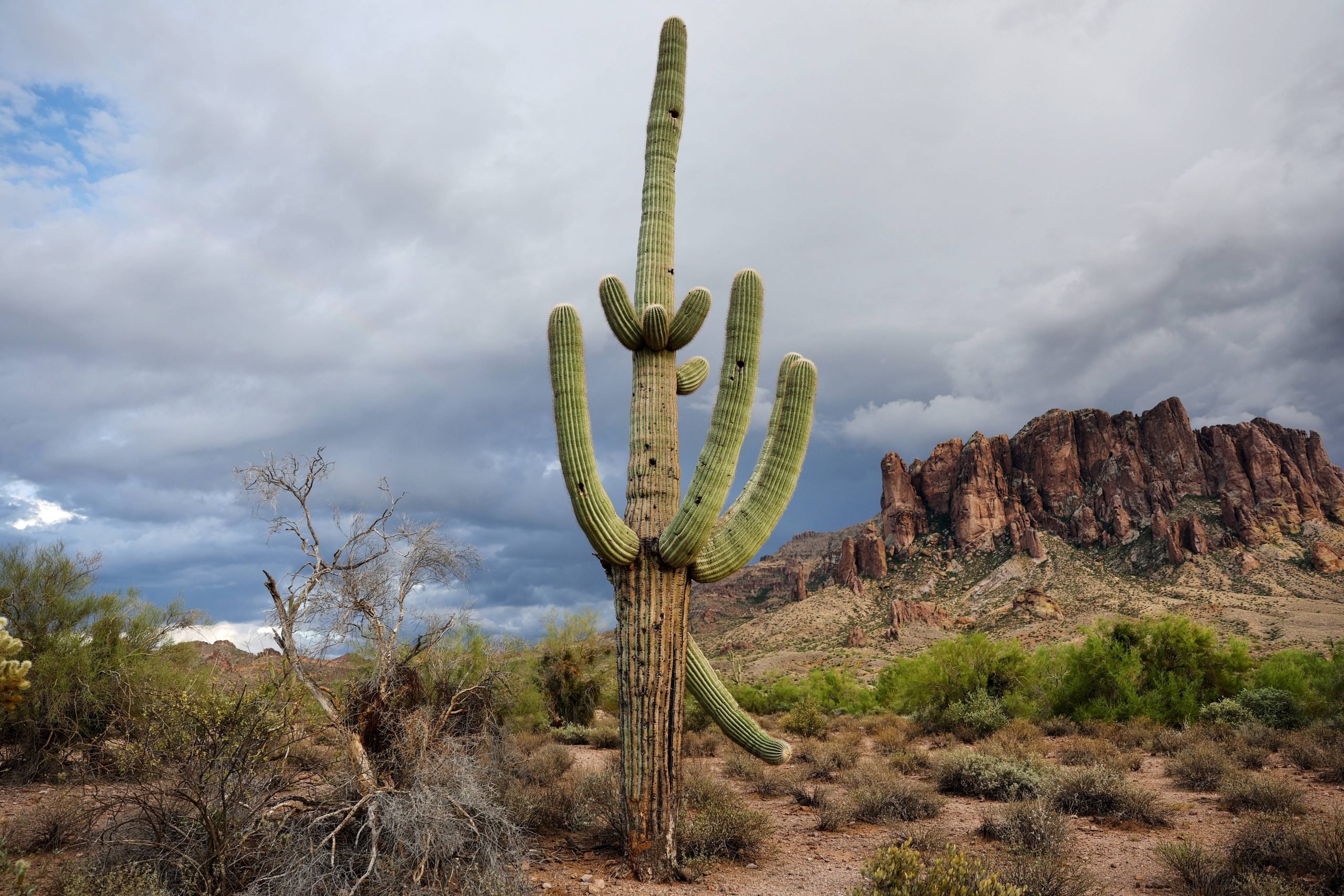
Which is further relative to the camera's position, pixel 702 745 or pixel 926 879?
pixel 702 745

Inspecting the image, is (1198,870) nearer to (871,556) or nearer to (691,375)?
(691,375)

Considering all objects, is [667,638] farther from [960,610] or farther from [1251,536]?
[1251,536]

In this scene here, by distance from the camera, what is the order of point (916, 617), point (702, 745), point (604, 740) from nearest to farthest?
point (702, 745) → point (604, 740) → point (916, 617)

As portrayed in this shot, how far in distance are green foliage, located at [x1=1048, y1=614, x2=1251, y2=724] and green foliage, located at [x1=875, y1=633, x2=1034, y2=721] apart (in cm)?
101

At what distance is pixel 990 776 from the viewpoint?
10086mm

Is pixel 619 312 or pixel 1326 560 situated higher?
pixel 1326 560

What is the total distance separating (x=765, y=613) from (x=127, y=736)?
62804 mm

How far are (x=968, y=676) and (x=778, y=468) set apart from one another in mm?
13598

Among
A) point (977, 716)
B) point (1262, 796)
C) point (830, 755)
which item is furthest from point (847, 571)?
point (1262, 796)

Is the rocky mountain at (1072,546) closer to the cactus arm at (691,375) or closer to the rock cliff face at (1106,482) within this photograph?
the rock cliff face at (1106,482)

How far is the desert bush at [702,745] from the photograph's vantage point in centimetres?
1500

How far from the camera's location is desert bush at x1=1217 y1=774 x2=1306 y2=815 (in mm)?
8258

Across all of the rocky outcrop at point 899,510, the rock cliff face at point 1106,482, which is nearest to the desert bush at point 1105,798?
A: the rock cliff face at point 1106,482

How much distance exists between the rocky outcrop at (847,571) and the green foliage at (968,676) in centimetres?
4409
